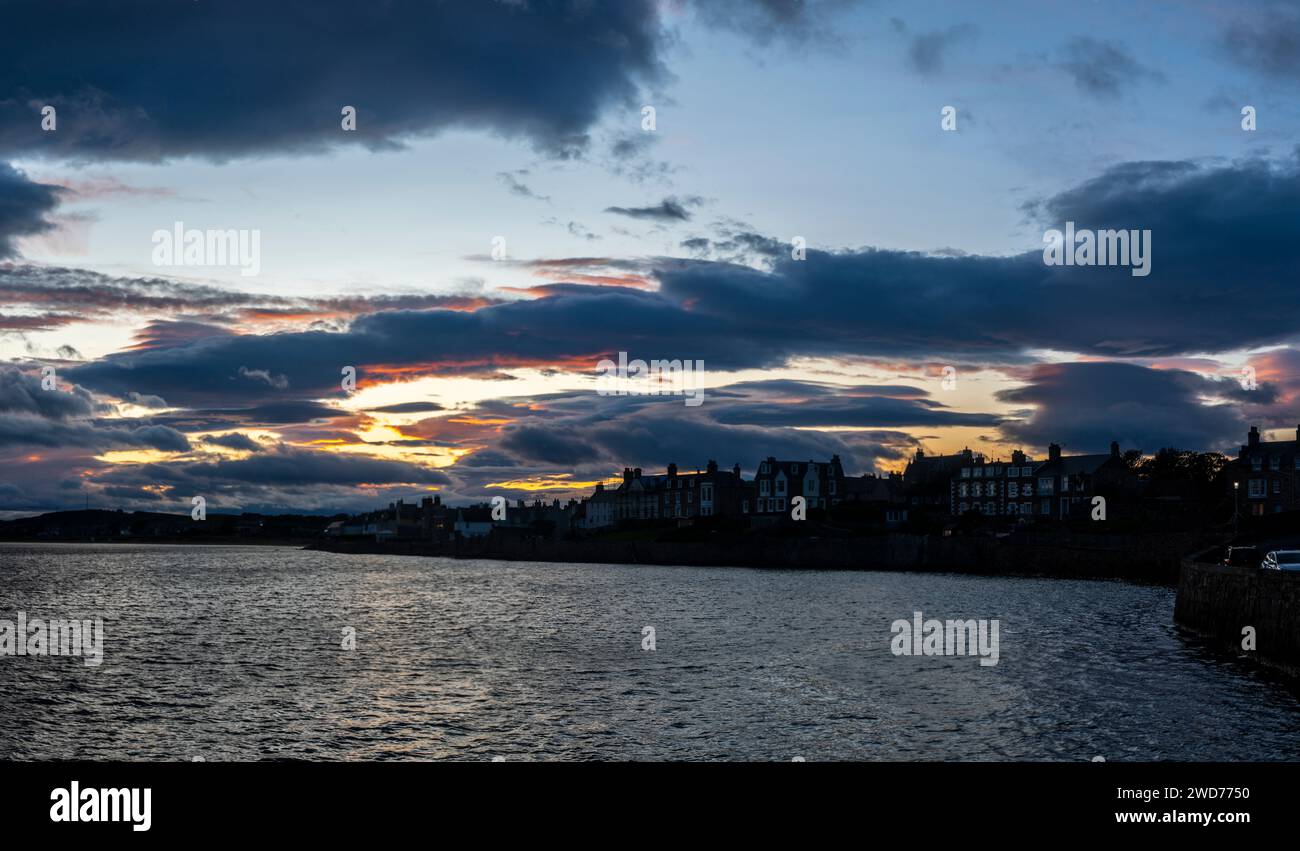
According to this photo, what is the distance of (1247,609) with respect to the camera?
44.1 metres

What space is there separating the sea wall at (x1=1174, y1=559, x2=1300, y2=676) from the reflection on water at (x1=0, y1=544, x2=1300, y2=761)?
147cm

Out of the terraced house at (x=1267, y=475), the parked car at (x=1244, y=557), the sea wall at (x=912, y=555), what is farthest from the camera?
the terraced house at (x=1267, y=475)

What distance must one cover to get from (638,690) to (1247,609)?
25.8 m

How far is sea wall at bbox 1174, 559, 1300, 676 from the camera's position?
37.5 m

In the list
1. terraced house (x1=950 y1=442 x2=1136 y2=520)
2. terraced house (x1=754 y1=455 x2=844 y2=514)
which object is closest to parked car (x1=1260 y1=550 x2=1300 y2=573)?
terraced house (x1=950 y1=442 x2=1136 y2=520)

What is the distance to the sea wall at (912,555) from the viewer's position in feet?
369

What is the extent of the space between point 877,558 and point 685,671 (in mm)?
106470

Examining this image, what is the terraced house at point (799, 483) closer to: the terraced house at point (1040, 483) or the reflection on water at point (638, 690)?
the terraced house at point (1040, 483)

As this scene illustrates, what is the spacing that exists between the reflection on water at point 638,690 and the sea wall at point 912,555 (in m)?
41.9

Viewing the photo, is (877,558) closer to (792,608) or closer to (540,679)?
(792,608)

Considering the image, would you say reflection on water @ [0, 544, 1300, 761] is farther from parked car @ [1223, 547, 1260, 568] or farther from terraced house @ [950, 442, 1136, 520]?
terraced house @ [950, 442, 1136, 520]

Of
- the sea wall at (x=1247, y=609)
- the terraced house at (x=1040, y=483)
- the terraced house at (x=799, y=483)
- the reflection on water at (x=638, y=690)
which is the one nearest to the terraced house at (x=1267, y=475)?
the terraced house at (x=1040, y=483)
